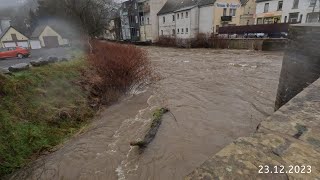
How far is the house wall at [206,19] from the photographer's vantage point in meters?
32.5

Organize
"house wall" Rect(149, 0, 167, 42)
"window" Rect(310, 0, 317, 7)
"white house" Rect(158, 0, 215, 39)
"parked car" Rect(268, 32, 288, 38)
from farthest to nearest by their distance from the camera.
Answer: "house wall" Rect(149, 0, 167, 42) < "white house" Rect(158, 0, 215, 39) < "window" Rect(310, 0, 317, 7) < "parked car" Rect(268, 32, 288, 38)

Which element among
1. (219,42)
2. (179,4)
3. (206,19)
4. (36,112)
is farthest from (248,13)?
(36,112)

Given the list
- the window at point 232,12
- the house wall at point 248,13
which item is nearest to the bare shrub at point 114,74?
the window at point 232,12

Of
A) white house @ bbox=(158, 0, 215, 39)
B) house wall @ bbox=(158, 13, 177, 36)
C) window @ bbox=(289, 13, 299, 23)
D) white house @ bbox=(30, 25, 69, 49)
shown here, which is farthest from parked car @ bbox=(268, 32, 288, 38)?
white house @ bbox=(30, 25, 69, 49)

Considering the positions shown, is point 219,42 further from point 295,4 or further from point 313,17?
point 313,17

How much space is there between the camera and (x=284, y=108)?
2.75 m

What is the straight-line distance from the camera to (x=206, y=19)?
3328 centimetres

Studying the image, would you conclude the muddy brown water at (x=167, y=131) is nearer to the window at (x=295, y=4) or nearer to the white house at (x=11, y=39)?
the window at (x=295, y=4)

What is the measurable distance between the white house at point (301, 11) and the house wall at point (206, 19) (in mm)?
11368

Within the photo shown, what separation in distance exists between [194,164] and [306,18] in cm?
3449

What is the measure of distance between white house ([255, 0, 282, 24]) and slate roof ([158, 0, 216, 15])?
10175 millimetres

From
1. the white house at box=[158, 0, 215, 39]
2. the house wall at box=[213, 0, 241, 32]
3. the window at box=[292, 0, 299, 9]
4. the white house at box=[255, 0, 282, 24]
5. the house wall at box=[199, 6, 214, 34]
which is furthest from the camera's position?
the white house at box=[255, 0, 282, 24]

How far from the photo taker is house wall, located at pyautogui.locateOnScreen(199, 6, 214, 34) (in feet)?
107

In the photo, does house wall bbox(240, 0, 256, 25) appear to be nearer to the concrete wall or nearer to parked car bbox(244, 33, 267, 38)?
parked car bbox(244, 33, 267, 38)
